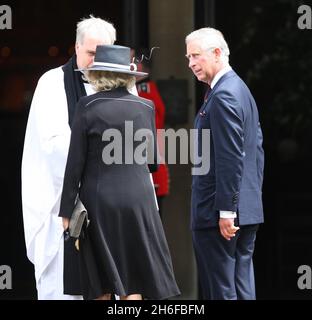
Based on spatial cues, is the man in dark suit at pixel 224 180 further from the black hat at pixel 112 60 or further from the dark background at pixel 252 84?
the dark background at pixel 252 84

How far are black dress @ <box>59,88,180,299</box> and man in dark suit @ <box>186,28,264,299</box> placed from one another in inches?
18.8

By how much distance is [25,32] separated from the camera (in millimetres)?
7895

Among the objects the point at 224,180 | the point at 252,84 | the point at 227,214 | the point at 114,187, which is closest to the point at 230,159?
the point at 224,180

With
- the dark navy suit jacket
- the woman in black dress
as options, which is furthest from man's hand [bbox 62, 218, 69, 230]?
the dark navy suit jacket

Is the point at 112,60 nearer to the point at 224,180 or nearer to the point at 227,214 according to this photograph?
the point at 224,180

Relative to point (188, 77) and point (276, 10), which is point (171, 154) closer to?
point (188, 77)

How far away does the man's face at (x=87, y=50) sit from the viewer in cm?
589

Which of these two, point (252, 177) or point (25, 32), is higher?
point (25, 32)

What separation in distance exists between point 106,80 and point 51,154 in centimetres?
61

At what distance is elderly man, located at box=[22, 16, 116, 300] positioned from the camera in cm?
591

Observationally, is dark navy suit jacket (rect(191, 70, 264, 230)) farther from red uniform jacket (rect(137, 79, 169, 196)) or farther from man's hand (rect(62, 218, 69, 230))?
red uniform jacket (rect(137, 79, 169, 196))

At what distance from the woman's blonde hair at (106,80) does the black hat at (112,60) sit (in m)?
0.03
